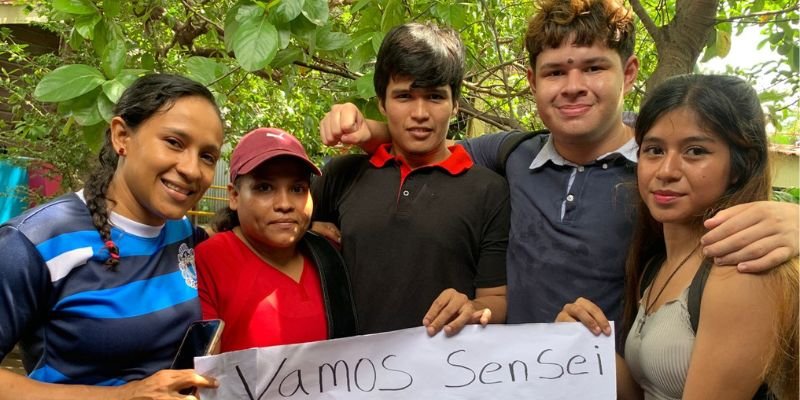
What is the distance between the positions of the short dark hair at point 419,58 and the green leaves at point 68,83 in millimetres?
902

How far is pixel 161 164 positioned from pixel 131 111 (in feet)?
0.63

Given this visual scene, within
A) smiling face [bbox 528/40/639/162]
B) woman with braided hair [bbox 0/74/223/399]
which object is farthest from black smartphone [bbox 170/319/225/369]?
smiling face [bbox 528/40/639/162]

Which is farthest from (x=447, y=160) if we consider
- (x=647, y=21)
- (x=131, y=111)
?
(x=647, y=21)

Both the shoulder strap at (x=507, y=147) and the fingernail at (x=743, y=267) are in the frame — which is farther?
the shoulder strap at (x=507, y=147)

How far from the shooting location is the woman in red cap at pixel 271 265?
2.11m

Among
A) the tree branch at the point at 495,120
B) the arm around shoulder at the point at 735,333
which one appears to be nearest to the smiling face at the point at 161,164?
the arm around shoulder at the point at 735,333

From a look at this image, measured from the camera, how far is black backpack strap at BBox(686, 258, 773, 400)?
164 centimetres

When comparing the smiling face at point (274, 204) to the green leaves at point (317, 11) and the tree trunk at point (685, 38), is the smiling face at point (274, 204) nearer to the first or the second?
the green leaves at point (317, 11)

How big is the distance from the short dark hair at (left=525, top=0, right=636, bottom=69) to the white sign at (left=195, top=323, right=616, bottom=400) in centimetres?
94

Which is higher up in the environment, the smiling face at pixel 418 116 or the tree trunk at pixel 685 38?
the tree trunk at pixel 685 38

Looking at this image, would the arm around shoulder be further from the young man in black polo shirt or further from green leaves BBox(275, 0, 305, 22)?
green leaves BBox(275, 0, 305, 22)

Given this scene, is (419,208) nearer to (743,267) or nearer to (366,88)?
(366,88)

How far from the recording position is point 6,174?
738cm

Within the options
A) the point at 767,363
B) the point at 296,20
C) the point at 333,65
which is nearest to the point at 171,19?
the point at 333,65
